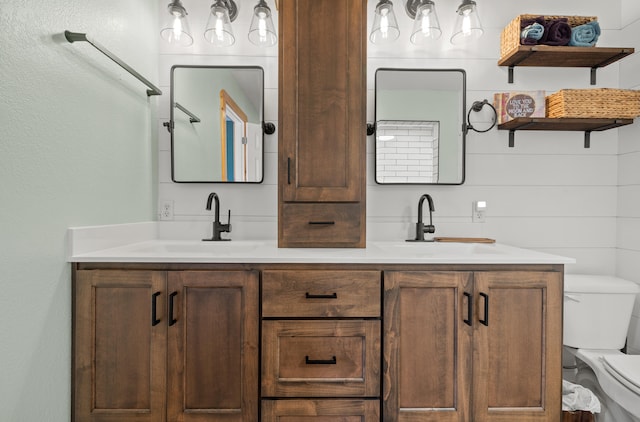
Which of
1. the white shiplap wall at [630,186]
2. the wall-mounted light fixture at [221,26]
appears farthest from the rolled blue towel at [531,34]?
the wall-mounted light fixture at [221,26]

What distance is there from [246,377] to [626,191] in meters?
2.26

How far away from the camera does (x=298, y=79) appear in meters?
1.71

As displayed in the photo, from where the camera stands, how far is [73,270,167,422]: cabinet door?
4.55 feet

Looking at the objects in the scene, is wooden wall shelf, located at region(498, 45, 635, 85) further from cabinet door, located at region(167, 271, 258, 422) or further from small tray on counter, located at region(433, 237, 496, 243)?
cabinet door, located at region(167, 271, 258, 422)

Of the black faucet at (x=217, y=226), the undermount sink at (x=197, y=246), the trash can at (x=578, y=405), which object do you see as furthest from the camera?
the black faucet at (x=217, y=226)

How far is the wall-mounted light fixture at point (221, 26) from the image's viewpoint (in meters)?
1.85

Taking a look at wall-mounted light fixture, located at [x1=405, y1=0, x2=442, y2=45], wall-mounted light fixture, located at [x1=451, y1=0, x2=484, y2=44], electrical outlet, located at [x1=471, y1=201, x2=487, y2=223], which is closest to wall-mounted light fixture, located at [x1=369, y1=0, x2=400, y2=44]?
wall-mounted light fixture, located at [x1=405, y1=0, x2=442, y2=45]

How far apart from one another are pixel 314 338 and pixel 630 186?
6.46 feet

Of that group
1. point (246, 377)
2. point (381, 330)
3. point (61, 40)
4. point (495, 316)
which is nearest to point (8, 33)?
point (61, 40)

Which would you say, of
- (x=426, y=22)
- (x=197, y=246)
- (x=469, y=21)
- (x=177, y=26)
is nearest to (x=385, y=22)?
(x=426, y=22)

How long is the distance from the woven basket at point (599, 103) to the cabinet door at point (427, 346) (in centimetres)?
119

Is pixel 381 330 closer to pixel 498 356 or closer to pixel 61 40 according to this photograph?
pixel 498 356

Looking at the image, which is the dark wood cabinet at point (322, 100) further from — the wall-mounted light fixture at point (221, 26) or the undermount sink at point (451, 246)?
the undermount sink at point (451, 246)

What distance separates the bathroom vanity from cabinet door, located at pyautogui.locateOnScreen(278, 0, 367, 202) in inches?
18.6
